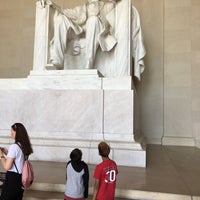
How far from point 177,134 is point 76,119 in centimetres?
346

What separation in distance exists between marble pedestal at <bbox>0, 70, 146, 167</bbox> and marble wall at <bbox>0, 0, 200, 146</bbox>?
9.23 feet

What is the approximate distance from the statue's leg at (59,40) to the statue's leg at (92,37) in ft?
1.26

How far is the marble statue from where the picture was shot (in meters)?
4.40

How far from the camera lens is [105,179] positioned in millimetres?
1963

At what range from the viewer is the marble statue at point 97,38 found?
4402mm

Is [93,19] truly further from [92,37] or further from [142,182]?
[142,182]

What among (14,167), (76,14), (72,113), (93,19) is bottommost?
(14,167)

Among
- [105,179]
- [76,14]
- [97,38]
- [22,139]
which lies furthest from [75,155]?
[76,14]

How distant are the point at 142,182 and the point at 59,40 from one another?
2.77 metres

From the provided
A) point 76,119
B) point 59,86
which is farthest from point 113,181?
point 59,86

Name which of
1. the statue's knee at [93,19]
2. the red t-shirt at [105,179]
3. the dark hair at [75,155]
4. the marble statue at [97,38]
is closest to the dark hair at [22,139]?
the dark hair at [75,155]

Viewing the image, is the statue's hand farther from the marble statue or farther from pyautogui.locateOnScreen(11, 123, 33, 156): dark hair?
pyautogui.locateOnScreen(11, 123, 33, 156): dark hair

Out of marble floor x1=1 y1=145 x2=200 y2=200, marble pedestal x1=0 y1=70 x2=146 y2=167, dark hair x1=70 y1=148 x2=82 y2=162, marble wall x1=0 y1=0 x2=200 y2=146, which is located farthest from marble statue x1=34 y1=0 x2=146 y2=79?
dark hair x1=70 y1=148 x2=82 y2=162

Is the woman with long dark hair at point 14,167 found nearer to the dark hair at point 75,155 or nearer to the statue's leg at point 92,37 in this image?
the dark hair at point 75,155
